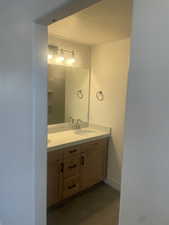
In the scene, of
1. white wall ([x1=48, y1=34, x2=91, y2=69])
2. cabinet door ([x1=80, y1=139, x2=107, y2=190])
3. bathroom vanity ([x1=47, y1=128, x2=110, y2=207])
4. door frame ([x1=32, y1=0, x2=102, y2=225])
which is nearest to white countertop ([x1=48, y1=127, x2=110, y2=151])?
bathroom vanity ([x1=47, y1=128, x2=110, y2=207])

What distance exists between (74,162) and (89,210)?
25.2 inches

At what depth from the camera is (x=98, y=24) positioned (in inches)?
79.8

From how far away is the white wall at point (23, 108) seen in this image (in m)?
1.32

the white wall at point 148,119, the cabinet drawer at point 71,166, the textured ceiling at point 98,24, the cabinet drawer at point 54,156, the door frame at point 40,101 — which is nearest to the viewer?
the white wall at point 148,119

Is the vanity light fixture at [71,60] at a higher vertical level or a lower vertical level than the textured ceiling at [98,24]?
lower

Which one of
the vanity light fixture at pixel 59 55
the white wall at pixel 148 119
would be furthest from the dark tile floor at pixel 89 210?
the vanity light fixture at pixel 59 55

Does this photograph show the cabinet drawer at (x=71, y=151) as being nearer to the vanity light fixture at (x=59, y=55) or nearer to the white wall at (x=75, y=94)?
the white wall at (x=75, y=94)

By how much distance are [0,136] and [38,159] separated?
684 mm

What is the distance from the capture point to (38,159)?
1.42 m

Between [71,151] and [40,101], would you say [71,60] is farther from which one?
[40,101]

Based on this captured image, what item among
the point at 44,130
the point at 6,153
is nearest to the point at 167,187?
the point at 44,130

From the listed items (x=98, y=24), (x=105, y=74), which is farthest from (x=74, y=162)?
(x=98, y=24)

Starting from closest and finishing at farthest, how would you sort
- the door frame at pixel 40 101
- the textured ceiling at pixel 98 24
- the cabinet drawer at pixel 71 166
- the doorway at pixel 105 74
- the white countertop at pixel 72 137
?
the door frame at pixel 40 101
the textured ceiling at pixel 98 24
the white countertop at pixel 72 137
the cabinet drawer at pixel 71 166
the doorway at pixel 105 74

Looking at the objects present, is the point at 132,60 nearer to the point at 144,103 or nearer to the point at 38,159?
the point at 144,103
